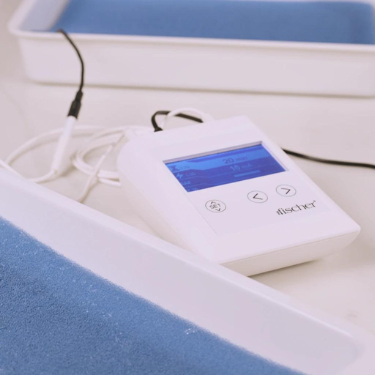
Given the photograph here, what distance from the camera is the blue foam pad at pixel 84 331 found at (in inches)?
14.1

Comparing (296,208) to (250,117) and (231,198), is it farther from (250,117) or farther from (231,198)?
(250,117)

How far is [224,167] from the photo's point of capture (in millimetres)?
518

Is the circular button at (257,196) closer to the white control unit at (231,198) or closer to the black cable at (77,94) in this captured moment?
the white control unit at (231,198)

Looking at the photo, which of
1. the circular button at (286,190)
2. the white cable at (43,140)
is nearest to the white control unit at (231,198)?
the circular button at (286,190)

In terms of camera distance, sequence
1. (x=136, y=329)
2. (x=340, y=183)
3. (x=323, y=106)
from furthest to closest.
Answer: (x=323, y=106), (x=340, y=183), (x=136, y=329)

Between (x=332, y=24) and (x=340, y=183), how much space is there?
248 millimetres

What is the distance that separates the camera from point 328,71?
2.19 feet

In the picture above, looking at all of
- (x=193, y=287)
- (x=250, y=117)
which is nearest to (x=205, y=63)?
(x=250, y=117)

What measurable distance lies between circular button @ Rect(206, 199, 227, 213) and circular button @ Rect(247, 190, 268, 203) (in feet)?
0.07

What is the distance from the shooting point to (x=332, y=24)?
755 mm

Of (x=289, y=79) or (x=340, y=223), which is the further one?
(x=289, y=79)

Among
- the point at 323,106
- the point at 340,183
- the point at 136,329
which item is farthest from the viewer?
the point at 323,106

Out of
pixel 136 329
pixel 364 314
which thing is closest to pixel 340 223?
pixel 364 314

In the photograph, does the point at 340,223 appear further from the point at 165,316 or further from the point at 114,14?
the point at 114,14
